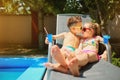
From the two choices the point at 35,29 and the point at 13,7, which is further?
the point at 35,29

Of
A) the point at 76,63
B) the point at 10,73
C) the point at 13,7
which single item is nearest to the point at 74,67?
the point at 76,63

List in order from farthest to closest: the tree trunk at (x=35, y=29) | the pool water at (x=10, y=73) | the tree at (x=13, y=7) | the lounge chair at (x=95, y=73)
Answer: the tree trunk at (x=35, y=29)
the tree at (x=13, y=7)
the pool water at (x=10, y=73)
the lounge chair at (x=95, y=73)

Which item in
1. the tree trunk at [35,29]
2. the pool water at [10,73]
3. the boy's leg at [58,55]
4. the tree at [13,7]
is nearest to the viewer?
the boy's leg at [58,55]

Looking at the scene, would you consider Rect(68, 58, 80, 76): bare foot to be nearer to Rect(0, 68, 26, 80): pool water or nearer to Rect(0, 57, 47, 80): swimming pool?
Rect(0, 57, 47, 80): swimming pool

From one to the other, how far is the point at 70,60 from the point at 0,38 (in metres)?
10.8

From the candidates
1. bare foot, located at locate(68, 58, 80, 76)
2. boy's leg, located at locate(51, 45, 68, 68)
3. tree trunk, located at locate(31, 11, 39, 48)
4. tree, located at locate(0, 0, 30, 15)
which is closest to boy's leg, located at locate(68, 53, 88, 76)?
bare foot, located at locate(68, 58, 80, 76)

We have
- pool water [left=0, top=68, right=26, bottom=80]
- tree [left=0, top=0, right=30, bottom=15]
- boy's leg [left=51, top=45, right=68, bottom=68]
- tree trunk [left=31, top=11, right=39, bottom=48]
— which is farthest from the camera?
tree trunk [left=31, top=11, right=39, bottom=48]

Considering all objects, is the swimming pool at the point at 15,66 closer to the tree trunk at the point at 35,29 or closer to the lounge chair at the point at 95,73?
the lounge chair at the point at 95,73

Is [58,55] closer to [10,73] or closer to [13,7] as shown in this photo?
[10,73]

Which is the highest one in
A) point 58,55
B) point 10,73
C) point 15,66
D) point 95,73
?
point 58,55

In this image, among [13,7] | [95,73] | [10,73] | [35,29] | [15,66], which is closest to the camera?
[95,73]

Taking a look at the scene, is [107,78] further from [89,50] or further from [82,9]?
[82,9]

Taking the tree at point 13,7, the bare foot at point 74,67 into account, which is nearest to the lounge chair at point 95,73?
the bare foot at point 74,67

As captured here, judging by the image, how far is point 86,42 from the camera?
5418 millimetres
